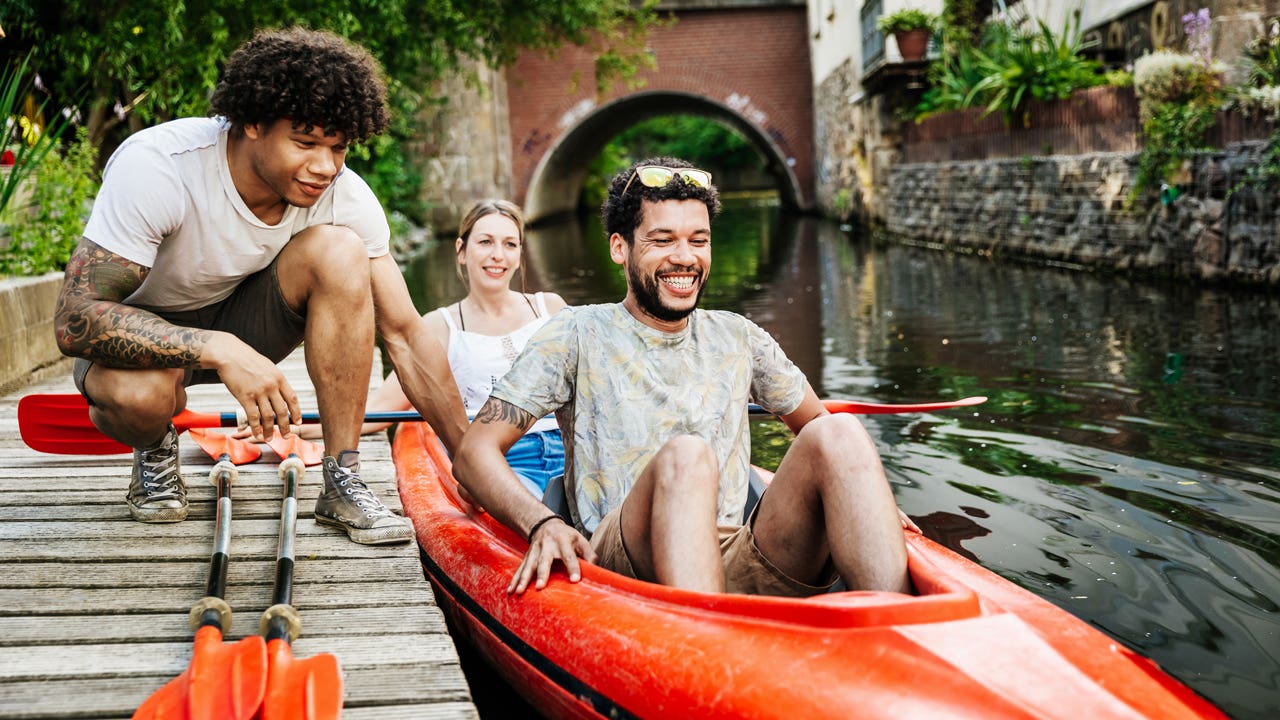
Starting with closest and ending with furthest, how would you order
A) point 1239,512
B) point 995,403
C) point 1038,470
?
1. point 1239,512
2. point 1038,470
3. point 995,403

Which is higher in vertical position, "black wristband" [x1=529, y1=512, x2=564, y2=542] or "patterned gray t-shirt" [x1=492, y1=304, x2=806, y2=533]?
"patterned gray t-shirt" [x1=492, y1=304, x2=806, y2=533]

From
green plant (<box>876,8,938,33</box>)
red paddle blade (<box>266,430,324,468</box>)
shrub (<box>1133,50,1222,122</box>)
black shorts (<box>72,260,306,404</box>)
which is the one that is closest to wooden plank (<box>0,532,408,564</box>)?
black shorts (<box>72,260,306,404</box>)

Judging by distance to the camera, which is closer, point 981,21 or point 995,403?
point 995,403

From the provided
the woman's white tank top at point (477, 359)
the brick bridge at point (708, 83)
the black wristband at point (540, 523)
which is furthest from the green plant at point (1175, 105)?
the brick bridge at point (708, 83)

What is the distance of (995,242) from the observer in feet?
41.5

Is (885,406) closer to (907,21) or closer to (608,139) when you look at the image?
(907,21)

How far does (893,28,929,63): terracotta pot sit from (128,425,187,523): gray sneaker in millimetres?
13623

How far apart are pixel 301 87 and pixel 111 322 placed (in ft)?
2.16

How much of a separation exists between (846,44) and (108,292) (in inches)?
698

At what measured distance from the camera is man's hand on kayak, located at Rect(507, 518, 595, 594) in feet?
7.72

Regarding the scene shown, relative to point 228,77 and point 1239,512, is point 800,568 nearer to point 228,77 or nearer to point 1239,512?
point 228,77

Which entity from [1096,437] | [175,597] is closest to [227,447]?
[175,597]

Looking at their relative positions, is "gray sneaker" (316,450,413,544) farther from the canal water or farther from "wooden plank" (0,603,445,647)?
the canal water

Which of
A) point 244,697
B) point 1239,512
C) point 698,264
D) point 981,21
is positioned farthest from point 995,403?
point 981,21
